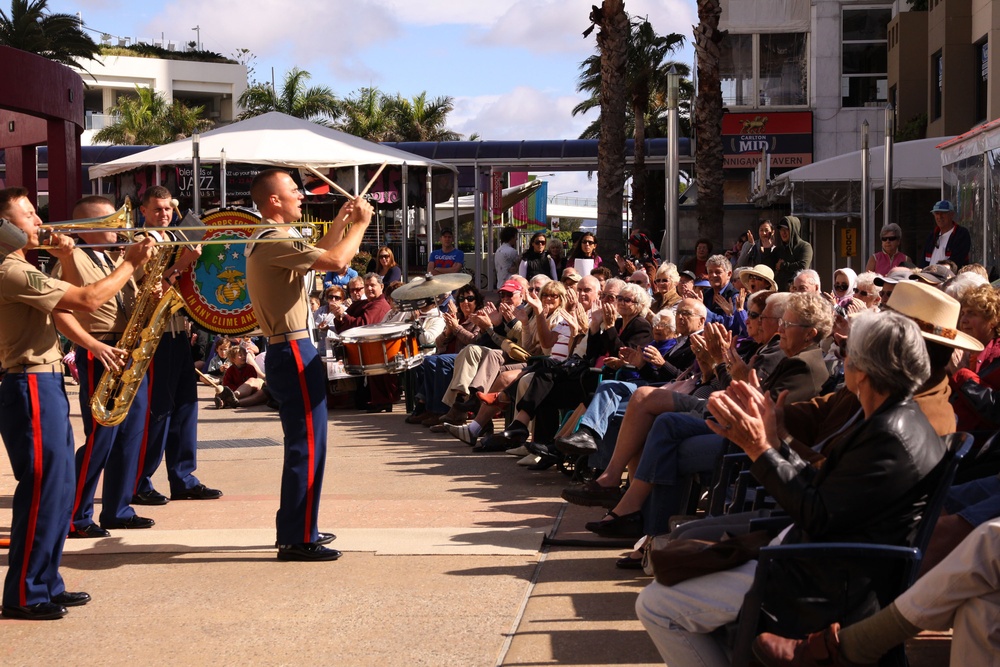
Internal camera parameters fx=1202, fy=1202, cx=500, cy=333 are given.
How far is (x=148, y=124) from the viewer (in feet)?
210

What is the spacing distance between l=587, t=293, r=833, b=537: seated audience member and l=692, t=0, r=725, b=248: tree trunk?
10883mm

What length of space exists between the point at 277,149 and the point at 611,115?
218 inches

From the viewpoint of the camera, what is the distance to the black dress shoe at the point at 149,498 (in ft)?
26.7

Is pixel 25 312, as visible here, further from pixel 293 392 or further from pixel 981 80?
pixel 981 80

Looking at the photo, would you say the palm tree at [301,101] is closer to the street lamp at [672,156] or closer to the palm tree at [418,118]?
the palm tree at [418,118]

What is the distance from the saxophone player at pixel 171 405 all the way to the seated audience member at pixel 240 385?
20.0 feet

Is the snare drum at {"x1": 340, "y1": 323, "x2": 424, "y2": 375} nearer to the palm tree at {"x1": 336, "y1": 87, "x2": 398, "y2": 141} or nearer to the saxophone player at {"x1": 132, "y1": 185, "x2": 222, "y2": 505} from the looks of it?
the saxophone player at {"x1": 132, "y1": 185, "x2": 222, "y2": 505}

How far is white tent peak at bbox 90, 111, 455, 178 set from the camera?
17.2m

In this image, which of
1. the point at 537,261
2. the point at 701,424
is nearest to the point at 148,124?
the point at 537,261

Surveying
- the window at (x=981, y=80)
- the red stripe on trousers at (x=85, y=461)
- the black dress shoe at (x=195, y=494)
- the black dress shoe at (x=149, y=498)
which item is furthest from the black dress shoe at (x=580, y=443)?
the window at (x=981, y=80)

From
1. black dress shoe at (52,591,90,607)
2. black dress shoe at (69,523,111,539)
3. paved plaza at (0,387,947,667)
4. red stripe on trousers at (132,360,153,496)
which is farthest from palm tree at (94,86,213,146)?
black dress shoe at (52,591,90,607)

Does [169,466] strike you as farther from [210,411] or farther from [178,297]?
[210,411]

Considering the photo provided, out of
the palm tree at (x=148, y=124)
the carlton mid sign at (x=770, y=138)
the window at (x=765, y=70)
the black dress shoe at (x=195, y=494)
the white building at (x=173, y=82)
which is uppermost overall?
the white building at (x=173, y=82)

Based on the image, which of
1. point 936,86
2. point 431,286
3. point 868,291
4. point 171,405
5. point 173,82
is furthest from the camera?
point 173,82
